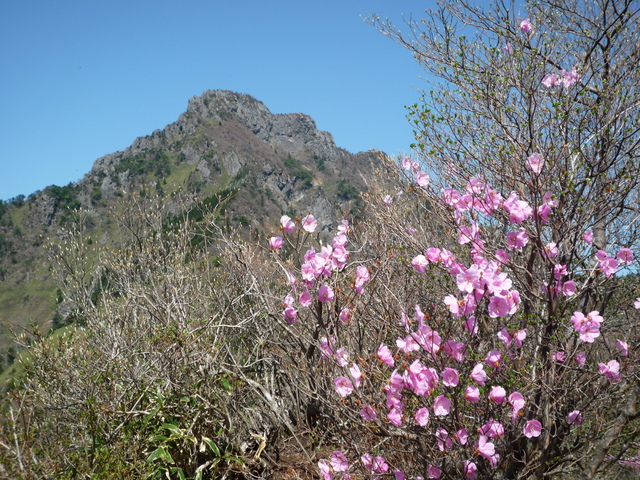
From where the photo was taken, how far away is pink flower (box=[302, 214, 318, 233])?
10.9 feet

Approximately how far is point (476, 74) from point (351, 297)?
238 cm

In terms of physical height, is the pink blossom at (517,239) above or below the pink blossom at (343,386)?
above

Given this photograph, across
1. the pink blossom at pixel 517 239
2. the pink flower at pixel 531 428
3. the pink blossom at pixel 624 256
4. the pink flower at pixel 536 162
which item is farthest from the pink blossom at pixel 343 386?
the pink blossom at pixel 624 256

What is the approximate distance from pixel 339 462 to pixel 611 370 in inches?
65.7

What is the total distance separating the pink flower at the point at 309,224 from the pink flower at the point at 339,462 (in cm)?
141

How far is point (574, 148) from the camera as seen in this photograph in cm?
290

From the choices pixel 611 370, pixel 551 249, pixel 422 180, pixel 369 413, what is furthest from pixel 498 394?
pixel 422 180

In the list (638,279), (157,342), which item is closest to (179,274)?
(157,342)

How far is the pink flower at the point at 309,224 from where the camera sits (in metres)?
3.33

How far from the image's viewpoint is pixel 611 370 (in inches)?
110

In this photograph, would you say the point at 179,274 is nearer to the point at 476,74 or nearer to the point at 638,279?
the point at 476,74

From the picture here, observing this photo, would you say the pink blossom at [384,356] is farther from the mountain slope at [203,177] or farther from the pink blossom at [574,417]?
the mountain slope at [203,177]

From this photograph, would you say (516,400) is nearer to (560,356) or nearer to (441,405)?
(441,405)

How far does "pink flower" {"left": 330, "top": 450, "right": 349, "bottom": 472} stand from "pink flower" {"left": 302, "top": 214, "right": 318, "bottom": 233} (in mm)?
1409
